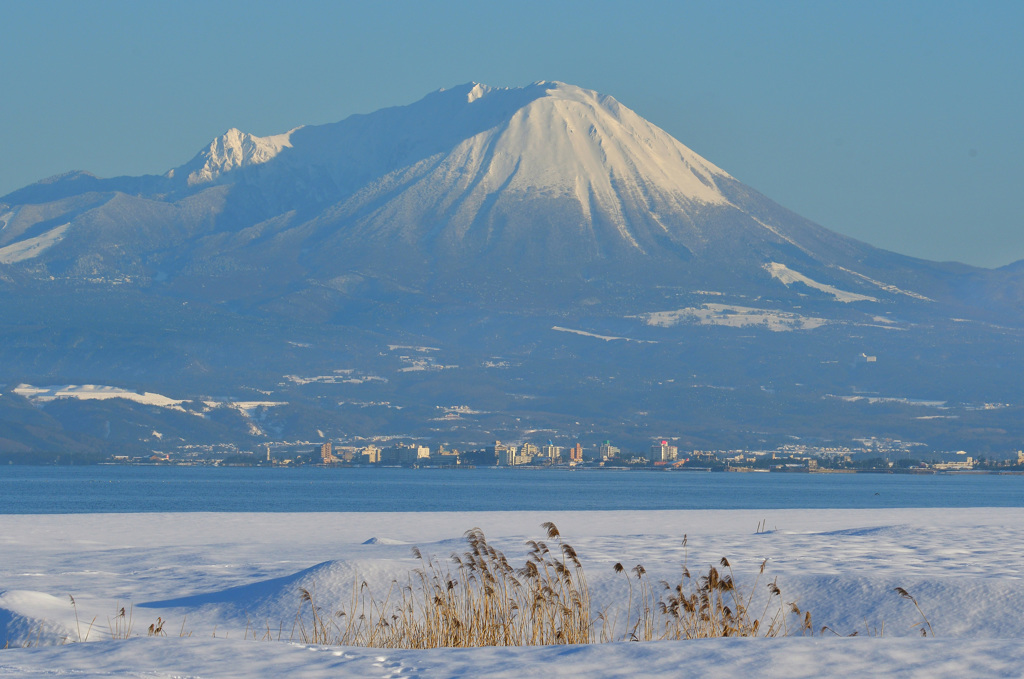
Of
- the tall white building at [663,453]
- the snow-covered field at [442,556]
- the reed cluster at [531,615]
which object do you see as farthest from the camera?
the tall white building at [663,453]

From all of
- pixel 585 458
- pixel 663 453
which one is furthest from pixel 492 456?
pixel 663 453

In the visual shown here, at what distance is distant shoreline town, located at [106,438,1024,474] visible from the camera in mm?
164625

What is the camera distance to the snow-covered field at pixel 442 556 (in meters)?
8.52

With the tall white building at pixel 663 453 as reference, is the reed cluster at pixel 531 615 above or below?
below

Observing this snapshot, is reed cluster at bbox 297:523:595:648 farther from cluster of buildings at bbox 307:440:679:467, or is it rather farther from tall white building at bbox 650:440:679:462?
tall white building at bbox 650:440:679:462

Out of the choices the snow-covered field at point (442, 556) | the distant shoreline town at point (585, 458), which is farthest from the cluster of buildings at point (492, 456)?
the snow-covered field at point (442, 556)

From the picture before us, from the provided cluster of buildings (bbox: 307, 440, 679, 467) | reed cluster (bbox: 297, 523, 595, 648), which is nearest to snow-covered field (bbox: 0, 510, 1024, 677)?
reed cluster (bbox: 297, 523, 595, 648)

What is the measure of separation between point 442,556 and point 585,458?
16497 cm

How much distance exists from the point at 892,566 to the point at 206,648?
10.4 metres

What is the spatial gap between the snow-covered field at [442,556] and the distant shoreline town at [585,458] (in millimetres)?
133671

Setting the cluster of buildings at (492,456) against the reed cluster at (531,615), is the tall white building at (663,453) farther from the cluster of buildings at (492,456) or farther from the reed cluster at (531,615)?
the reed cluster at (531,615)

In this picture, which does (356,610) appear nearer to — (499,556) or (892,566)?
(499,556)

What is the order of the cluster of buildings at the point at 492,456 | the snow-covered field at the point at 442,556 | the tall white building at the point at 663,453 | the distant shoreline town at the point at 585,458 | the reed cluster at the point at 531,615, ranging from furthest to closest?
the tall white building at the point at 663,453 → the cluster of buildings at the point at 492,456 → the distant shoreline town at the point at 585,458 → the reed cluster at the point at 531,615 → the snow-covered field at the point at 442,556

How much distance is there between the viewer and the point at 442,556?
18812mm
